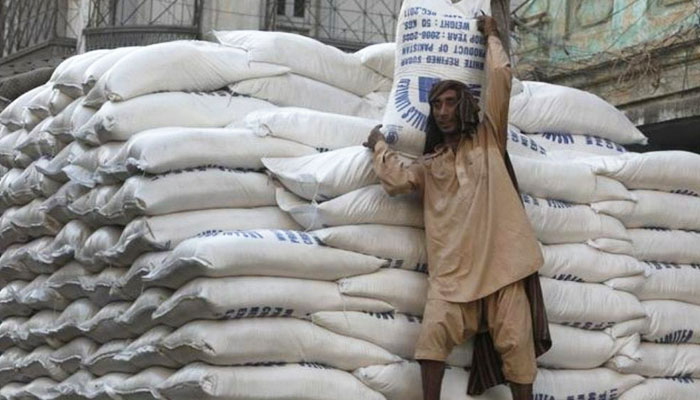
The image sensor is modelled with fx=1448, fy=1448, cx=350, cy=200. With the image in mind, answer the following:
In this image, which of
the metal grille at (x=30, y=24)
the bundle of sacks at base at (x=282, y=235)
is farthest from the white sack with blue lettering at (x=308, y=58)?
the metal grille at (x=30, y=24)

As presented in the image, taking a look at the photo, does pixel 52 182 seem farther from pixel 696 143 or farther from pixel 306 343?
pixel 696 143

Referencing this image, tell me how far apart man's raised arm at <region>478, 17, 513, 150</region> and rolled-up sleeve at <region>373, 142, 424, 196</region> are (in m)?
0.29

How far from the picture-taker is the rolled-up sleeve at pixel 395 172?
459cm

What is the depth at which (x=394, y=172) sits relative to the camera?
4.59 metres

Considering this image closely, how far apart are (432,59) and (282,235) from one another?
31.4 inches

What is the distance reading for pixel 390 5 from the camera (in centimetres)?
1305

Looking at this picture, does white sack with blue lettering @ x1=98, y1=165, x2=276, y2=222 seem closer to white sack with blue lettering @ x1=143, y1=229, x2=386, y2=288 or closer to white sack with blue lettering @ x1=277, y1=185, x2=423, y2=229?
white sack with blue lettering @ x1=277, y1=185, x2=423, y2=229

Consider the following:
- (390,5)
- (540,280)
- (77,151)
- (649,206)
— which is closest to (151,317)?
(77,151)

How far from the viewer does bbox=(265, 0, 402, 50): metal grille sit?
506 inches

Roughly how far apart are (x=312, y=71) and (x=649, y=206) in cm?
135

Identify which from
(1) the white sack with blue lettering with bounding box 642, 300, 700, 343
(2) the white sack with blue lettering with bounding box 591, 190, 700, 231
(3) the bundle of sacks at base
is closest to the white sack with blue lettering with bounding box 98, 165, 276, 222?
(3) the bundle of sacks at base

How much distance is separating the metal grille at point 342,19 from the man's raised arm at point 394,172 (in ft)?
26.8

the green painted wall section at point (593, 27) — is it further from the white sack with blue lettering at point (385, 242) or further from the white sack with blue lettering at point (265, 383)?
the white sack with blue lettering at point (265, 383)

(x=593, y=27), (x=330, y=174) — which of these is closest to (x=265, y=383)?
(x=330, y=174)
